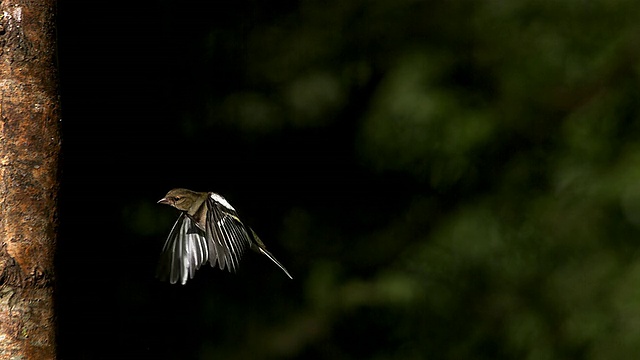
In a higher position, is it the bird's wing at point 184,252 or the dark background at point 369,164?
the dark background at point 369,164

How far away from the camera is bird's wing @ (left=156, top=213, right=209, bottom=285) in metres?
1.30

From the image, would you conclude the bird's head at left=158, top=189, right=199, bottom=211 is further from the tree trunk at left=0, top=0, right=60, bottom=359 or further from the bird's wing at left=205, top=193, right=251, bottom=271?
the tree trunk at left=0, top=0, right=60, bottom=359

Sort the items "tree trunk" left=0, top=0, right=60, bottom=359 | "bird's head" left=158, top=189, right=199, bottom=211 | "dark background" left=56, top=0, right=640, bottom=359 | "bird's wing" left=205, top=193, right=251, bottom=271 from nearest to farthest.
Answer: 1. "tree trunk" left=0, top=0, right=60, bottom=359
2. "bird's wing" left=205, top=193, right=251, bottom=271
3. "bird's head" left=158, top=189, right=199, bottom=211
4. "dark background" left=56, top=0, right=640, bottom=359

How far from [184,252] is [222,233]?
9cm

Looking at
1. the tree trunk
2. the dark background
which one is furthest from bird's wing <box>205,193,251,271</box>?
the dark background

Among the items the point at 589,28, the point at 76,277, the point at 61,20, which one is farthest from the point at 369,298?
the point at 76,277

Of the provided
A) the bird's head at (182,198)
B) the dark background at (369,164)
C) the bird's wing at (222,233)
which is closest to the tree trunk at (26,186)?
the bird's wing at (222,233)

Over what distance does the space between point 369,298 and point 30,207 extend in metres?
1.73

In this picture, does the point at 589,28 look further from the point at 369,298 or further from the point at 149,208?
the point at 149,208

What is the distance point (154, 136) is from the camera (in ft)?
7.82

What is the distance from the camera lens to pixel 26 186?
0.81m

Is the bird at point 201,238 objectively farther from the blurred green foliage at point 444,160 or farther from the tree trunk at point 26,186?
the blurred green foliage at point 444,160

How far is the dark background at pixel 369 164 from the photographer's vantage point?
2.34 meters

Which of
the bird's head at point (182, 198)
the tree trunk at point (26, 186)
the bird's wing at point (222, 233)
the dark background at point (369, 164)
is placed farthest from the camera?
the dark background at point (369, 164)
